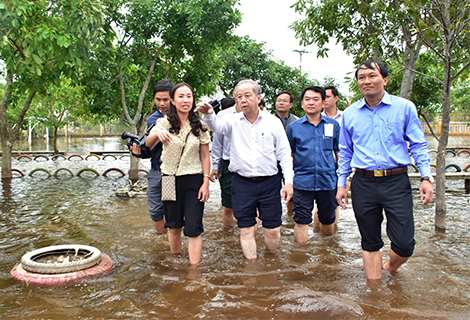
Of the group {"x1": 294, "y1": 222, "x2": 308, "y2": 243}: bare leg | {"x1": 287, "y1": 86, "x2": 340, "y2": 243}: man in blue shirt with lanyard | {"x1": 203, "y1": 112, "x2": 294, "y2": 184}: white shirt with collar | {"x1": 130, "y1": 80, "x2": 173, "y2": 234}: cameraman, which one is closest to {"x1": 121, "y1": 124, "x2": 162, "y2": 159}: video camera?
{"x1": 130, "y1": 80, "x2": 173, "y2": 234}: cameraman

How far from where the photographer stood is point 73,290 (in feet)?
11.5

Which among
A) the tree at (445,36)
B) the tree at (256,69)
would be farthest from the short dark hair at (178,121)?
the tree at (256,69)

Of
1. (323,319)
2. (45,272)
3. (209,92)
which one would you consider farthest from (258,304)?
(209,92)

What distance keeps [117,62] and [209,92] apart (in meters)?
3.68

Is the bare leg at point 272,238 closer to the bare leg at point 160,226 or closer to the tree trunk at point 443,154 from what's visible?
the bare leg at point 160,226

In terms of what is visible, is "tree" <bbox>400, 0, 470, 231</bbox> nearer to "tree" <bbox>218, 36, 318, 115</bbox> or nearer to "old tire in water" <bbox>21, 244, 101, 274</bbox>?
"old tire in water" <bbox>21, 244, 101, 274</bbox>

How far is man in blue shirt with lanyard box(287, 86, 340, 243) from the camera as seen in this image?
15.5 feet

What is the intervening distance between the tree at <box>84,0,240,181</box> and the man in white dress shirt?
677 cm

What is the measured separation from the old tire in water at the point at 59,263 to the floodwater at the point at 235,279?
19cm

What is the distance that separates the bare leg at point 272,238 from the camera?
436 centimetres

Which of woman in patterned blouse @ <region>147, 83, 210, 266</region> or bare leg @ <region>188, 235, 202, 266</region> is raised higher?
woman in patterned blouse @ <region>147, 83, 210, 266</region>

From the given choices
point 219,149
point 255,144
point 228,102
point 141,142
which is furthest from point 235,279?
point 228,102

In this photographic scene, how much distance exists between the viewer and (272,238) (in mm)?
4430

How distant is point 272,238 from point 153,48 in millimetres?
8991
